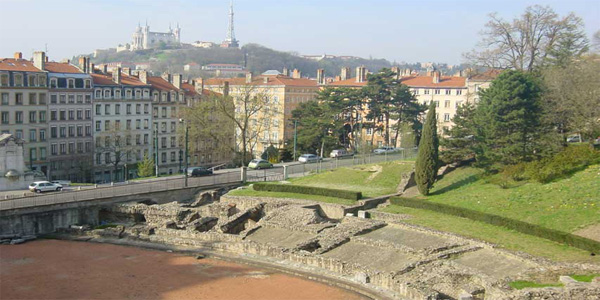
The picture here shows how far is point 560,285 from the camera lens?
2841cm

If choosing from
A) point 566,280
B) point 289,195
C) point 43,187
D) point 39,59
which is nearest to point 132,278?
point 289,195

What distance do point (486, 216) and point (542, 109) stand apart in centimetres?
1449

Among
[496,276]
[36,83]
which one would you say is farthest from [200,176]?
[496,276]

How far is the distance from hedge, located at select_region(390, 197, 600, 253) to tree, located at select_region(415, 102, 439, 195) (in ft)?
7.91

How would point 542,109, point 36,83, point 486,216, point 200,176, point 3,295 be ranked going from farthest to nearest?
1. point 36,83
2. point 200,176
3. point 542,109
4. point 486,216
5. point 3,295

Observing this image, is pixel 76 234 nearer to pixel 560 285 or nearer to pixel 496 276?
pixel 496 276

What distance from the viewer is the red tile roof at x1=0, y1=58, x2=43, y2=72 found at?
66188 mm

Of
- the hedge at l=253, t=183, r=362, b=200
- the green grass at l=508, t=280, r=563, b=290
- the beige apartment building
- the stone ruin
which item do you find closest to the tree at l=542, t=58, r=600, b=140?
the hedge at l=253, t=183, r=362, b=200

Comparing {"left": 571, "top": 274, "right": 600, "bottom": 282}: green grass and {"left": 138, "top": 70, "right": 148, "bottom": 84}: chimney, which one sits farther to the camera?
{"left": 138, "top": 70, "right": 148, "bottom": 84}: chimney

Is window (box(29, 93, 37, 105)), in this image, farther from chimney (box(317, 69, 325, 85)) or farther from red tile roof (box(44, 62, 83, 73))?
chimney (box(317, 69, 325, 85))

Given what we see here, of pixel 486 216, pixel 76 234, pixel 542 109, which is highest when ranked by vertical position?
pixel 542 109

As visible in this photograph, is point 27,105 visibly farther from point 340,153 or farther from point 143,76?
point 340,153

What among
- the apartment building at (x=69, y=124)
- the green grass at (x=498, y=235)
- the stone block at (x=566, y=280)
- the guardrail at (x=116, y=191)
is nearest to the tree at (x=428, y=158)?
the green grass at (x=498, y=235)

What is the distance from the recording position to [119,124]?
7494cm
